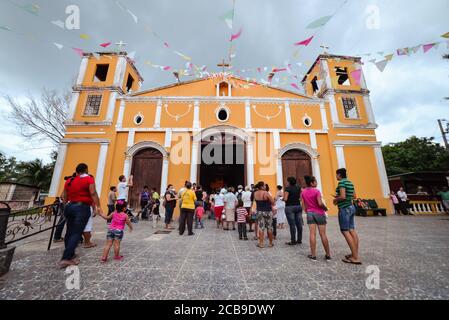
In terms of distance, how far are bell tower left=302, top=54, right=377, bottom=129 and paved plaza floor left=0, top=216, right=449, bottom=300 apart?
981 centimetres

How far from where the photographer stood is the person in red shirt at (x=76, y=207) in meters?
3.11

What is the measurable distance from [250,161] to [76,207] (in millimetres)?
9104

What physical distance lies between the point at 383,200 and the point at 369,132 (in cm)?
447

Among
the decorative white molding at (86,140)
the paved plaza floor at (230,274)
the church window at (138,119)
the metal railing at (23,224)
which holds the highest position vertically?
the church window at (138,119)

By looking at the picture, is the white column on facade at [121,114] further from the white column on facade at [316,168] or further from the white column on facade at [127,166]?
the white column on facade at [316,168]

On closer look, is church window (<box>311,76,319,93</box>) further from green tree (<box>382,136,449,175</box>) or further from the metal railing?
green tree (<box>382,136,449,175</box>)

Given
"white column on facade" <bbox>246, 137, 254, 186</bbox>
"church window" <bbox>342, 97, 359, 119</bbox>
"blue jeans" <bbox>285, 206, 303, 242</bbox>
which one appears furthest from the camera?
"church window" <bbox>342, 97, 359, 119</bbox>

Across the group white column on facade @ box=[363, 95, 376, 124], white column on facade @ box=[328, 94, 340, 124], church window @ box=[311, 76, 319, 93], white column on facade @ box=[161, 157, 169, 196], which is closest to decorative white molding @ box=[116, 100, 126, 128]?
white column on facade @ box=[161, 157, 169, 196]

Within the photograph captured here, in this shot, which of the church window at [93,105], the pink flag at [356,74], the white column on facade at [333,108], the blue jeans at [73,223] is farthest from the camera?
the white column on facade at [333,108]

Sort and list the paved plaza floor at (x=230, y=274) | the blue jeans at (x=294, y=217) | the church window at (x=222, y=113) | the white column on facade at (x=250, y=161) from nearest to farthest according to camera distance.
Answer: the paved plaza floor at (x=230, y=274)
the blue jeans at (x=294, y=217)
the white column on facade at (x=250, y=161)
the church window at (x=222, y=113)

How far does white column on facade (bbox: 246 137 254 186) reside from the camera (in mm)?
10928

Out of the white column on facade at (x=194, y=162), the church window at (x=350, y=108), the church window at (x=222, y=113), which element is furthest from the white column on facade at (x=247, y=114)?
the church window at (x=350, y=108)

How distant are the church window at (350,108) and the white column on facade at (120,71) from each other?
15.8m

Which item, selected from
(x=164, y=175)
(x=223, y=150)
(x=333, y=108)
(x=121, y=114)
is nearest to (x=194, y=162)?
(x=164, y=175)
